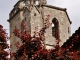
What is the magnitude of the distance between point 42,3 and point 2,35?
17.3m

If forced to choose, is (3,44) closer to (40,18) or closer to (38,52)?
(38,52)

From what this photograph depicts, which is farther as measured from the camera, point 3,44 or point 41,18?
point 41,18

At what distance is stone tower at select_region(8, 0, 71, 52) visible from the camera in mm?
27500

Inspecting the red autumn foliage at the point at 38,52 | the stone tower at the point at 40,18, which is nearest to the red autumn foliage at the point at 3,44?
the red autumn foliage at the point at 38,52

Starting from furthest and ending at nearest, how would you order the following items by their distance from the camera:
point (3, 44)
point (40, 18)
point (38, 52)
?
point (40, 18)
point (3, 44)
point (38, 52)

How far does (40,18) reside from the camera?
2788 centimetres

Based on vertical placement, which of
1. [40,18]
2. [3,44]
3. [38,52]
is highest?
[40,18]

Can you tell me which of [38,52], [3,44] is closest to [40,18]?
[3,44]

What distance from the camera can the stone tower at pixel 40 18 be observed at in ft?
90.2

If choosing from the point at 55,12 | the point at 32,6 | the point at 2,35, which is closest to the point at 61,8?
the point at 55,12

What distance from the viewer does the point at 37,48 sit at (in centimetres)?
1076

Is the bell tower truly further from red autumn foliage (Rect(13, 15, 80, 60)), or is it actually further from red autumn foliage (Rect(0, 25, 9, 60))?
red autumn foliage (Rect(13, 15, 80, 60))

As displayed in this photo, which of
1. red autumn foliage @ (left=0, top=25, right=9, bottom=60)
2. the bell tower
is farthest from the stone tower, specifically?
red autumn foliage @ (left=0, top=25, right=9, bottom=60)

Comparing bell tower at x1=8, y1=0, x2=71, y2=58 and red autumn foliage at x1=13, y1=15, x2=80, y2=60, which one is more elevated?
bell tower at x1=8, y1=0, x2=71, y2=58
